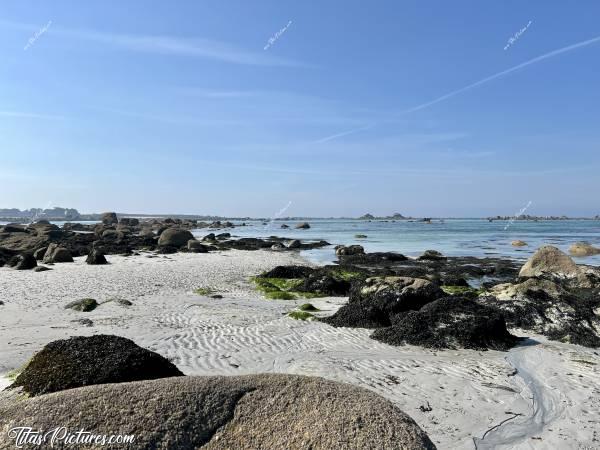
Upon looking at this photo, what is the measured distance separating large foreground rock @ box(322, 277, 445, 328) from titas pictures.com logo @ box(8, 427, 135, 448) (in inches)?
395

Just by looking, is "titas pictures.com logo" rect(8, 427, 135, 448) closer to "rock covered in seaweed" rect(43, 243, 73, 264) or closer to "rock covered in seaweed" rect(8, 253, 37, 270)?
"rock covered in seaweed" rect(8, 253, 37, 270)

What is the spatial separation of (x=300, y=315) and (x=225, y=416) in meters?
10.3

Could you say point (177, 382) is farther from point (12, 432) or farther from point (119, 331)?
point (119, 331)

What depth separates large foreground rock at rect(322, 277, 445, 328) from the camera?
43.5 feet

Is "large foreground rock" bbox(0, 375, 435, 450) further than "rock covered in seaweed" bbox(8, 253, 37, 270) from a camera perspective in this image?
No

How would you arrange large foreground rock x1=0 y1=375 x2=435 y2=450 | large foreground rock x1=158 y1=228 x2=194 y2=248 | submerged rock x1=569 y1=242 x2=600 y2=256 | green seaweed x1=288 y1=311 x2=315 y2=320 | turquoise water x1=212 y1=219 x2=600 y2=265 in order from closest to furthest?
large foreground rock x1=0 y1=375 x2=435 y2=450
green seaweed x1=288 y1=311 x2=315 y2=320
submerged rock x1=569 y1=242 x2=600 y2=256
turquoise water x1=212 y1=219 x2=600 y2=265
large foreground rock x1=158 y1=228 x2=194 y2=248

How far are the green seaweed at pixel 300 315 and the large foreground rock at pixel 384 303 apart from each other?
584mm

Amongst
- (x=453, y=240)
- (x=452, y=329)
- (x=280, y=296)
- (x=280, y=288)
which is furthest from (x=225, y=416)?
(x=453, y=240)

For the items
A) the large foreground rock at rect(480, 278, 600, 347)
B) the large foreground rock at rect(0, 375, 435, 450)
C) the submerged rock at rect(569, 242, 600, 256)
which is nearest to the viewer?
the large foreground rock at rect(0, 375, 435, 450)

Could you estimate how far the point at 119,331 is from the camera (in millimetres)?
11664

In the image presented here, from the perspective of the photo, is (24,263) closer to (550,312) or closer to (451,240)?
(550,312)

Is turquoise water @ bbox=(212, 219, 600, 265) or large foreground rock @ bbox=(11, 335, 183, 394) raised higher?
large foreground rock @ bbox=(11, 335, 183, 394)

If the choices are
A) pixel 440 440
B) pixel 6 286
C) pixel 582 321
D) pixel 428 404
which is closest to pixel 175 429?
pixel 440 440

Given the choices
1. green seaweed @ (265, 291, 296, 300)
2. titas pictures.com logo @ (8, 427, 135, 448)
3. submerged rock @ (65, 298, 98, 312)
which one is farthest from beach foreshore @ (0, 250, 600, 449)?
titas pictures.com logo @ (8, 427, 135, 448)
